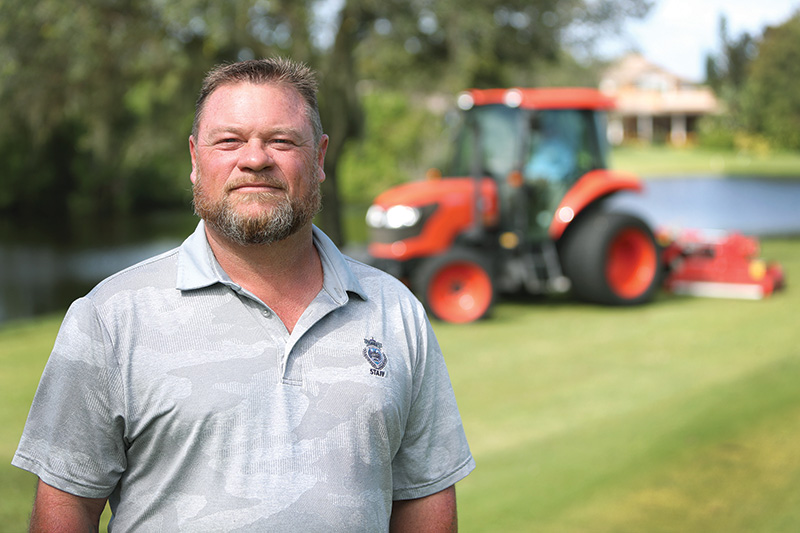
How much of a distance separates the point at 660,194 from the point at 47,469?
76.4ft

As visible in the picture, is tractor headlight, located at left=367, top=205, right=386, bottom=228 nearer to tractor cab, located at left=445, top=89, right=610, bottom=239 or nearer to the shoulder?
tractor cab, located at left=445, top=89, right=610, bottom=239

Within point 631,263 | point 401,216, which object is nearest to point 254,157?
point 401,216

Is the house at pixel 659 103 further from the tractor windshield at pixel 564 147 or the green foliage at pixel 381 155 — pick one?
the tractor windshield at pixel 564 147

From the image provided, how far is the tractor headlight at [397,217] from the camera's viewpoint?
353 inches

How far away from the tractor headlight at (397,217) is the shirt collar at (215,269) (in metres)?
7.05

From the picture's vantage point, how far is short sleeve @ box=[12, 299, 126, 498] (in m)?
1.55

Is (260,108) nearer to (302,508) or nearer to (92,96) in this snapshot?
(302,508)

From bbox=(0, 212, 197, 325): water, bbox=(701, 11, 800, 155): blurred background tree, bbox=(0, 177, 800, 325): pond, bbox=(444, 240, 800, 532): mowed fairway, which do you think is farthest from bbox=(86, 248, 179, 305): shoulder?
bbox=(701, 11, 800, 155): blurred background tree

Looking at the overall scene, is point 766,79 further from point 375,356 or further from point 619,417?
point 375,356

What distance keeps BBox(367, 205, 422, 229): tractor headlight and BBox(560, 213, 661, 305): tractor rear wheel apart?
167cm

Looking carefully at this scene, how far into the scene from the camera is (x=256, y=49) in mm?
10797

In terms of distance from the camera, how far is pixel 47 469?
61.2 inches

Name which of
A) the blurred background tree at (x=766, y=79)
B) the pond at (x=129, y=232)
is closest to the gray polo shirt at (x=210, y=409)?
the pond at (x=129, y=232)

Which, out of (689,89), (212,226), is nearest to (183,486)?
(212,226)
